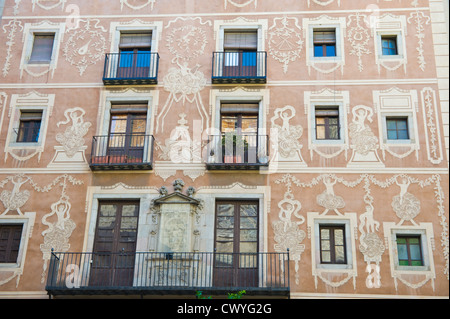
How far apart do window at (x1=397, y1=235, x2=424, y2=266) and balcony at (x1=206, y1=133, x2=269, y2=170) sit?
4306 mm

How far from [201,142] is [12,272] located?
6.45 metres

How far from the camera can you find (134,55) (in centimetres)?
1880

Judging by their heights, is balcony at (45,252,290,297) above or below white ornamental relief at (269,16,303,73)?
below

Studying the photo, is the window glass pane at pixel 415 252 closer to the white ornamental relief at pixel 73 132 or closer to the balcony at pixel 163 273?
the balcony at pixel 163 273

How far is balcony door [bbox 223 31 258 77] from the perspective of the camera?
1831 cm

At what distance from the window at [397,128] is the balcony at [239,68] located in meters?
3.95

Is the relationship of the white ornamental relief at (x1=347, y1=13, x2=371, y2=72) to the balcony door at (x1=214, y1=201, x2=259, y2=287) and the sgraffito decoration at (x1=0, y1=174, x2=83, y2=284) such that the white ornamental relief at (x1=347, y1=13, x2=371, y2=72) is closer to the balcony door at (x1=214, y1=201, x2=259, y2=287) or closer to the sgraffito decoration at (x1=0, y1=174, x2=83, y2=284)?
the balcony door at (x1=214, y1=201, x2=259, y2=287)

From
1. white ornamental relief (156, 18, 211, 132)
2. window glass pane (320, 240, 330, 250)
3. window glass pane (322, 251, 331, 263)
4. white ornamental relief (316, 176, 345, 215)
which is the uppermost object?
white ornamental relief (156, 18, 211, 132)

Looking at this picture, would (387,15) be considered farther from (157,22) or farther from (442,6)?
(157,22)

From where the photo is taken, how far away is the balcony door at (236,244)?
16.0 meters

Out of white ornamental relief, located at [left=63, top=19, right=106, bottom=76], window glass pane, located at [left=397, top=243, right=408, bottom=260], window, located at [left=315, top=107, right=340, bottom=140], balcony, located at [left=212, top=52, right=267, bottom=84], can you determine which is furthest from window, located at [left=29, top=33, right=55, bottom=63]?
window glass pane, located at [left=397, top=243, right=408, bottom=260]

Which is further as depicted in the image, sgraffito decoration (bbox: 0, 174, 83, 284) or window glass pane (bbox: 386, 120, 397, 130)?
window glass pane (bbox: 386, 120, 397, 130)

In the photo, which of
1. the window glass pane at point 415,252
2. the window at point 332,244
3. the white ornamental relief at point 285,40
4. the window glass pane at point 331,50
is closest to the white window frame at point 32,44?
the white ornamental relief at point 285,40
